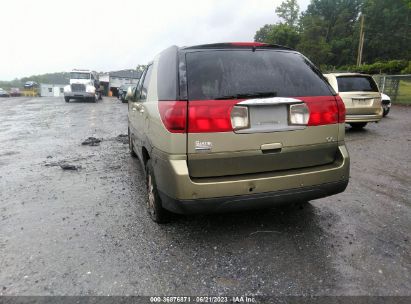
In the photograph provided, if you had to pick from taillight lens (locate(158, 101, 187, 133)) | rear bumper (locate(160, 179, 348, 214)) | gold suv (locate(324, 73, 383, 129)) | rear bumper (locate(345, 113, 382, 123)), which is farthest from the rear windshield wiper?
rear bumper (locate(345, 113, 382, 123))

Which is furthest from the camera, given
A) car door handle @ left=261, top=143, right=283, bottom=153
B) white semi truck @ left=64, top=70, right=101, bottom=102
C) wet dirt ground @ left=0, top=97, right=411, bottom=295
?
white semi truck @ left=64, top=70, right=101, bottom=102

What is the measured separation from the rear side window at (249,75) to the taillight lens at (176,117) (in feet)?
0.43

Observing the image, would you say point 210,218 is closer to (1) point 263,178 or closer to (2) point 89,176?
(1) point 263,178

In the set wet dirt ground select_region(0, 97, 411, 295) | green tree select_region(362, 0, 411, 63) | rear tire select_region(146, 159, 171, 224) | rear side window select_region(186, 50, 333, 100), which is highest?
green tree select_region(362, 0, 411, 63)

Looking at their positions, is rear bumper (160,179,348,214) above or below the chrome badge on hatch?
below

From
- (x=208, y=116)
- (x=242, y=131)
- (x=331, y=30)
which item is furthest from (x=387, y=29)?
(x=208, y=116)

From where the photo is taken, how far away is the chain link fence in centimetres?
1965

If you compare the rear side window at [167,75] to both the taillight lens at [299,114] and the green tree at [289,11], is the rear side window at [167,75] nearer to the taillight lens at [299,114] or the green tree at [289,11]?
the taillight lens at [299,114]

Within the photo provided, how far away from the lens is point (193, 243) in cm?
332

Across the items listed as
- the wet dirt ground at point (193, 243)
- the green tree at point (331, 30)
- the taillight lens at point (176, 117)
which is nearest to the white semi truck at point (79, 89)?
the wet dirt ground at point (193, 243)

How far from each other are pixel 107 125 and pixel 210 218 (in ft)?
30.2

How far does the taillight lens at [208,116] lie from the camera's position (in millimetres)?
2852

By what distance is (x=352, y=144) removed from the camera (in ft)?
27.6

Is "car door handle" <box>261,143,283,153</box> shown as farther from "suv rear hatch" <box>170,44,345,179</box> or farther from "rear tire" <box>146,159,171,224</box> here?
"rear tire" <box>146,159,171,224</box>
